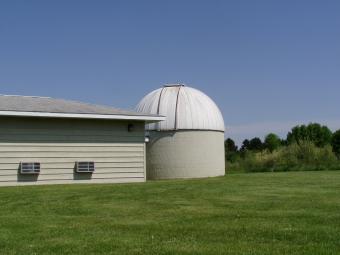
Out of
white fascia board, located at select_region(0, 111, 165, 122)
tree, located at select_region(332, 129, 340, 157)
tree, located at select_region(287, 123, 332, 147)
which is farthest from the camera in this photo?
tree, located at select_region(287, 123, 332, 147)

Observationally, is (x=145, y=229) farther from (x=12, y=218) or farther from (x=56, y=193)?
(x=56, y=193)

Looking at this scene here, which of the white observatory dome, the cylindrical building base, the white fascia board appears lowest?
the cylindrical building base

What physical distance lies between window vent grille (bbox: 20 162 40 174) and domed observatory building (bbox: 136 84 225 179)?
9628mm

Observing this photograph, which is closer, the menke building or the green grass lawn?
the green grass lawn

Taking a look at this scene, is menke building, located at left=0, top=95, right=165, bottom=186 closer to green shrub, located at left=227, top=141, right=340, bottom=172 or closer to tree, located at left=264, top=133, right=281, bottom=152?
green shrub, located at left=227, top=141, right=340, bottom=172

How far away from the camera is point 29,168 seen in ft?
55.2

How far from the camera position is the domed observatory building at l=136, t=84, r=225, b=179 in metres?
25.8

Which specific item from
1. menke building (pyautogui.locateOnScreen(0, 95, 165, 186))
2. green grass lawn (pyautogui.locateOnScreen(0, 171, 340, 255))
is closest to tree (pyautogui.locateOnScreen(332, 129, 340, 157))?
menke building (pyautogui.locateOnScreen(0, 95, 165, 186))

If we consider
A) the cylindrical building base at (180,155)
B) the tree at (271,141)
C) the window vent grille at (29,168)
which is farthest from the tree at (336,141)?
the window vent grille at (29,168)

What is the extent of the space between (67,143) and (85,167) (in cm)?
99

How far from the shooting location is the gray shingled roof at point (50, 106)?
16.7 meters

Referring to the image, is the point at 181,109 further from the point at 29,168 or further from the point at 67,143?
the point at 29,168

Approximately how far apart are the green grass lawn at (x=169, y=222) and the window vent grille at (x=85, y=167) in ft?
12.3

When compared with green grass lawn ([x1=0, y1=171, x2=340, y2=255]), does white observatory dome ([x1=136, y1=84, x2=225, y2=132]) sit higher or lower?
higher
